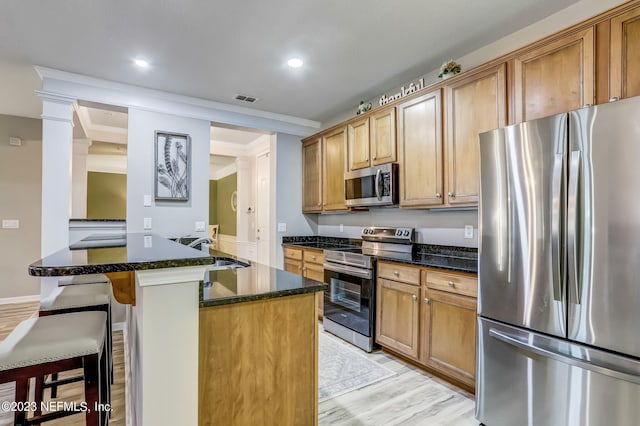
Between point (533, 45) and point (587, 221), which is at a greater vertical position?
point (533, 45)

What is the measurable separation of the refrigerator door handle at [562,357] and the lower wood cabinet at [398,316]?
0.77 metres

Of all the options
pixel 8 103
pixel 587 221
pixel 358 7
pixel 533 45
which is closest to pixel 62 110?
pixel 8 103

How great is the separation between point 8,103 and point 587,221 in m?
5.85

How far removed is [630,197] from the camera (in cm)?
135

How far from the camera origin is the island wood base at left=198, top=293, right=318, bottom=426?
3.85 feet

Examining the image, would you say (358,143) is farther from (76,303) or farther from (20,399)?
(20,399)

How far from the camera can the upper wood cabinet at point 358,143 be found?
343cm

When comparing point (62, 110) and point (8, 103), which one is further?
point (8, 103)

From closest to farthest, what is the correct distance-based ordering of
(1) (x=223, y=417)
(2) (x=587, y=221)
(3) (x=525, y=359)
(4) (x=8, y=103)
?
(1) (x=223, y=417) < (2) (x=587, y=221) < (3) (x=525, y=359) < (4) (x=8, y=103)

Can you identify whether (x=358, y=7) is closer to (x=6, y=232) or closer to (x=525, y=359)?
(x=525, y=359)

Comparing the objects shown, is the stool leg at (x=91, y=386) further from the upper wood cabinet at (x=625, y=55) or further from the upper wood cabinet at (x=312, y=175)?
the upper wood cabinet at (x=312, y=175)

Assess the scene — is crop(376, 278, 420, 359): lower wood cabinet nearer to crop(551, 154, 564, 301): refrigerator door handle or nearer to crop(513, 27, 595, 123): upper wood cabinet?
crop(551, 154, 564, 301): refrigerator door handle

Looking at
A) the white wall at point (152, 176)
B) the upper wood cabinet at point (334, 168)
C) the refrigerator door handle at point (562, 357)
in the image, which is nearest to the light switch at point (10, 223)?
the white wall at point (152, 176)

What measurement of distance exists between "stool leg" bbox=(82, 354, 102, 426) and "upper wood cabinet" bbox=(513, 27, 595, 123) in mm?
2670
